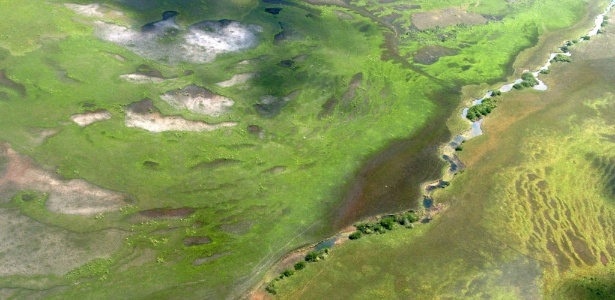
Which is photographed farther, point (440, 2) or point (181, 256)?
point (440, 2)

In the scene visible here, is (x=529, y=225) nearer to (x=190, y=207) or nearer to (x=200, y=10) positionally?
(x=190, y=207)

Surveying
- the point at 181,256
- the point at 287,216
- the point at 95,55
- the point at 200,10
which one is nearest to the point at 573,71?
the point at 287,216

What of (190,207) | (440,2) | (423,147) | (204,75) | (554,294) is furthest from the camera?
(440,2)

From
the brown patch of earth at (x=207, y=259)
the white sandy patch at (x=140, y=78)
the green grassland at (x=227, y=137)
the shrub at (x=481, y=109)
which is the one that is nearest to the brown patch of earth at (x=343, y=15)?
the green grassland at (x=227, y=137)

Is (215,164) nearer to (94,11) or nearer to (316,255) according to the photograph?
(316,255)

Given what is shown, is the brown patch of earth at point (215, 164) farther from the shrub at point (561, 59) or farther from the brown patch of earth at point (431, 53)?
the shrub at point (561, 59)

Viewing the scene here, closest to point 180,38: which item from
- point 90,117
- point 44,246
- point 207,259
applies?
point 90,117
